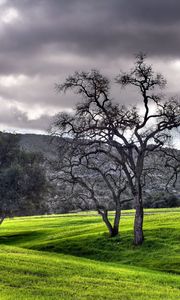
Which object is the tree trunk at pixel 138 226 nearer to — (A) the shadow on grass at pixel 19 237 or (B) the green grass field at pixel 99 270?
(B) the green grass field at pixel 99 270

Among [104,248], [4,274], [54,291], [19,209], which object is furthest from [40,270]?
[19,209]

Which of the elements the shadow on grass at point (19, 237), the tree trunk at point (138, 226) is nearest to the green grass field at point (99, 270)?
the tree trunk at point (138, 226)

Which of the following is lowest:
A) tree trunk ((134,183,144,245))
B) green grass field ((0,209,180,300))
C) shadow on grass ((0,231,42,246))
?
green grass field ((0,209,180,300))

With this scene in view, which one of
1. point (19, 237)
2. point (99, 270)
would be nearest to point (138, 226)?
point (99, 270)

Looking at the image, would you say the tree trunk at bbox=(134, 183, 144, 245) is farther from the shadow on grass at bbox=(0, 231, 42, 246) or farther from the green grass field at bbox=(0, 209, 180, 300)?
the shadow on grass at bbox=(0, 231, 42, 246)

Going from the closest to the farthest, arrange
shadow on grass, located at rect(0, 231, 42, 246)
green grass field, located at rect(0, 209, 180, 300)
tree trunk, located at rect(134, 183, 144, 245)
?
green grass field, located at rect(0, 209, 180, 300)
tree trunk, located at rect(134, 183, 144, 245)
shadow on grass, located at rect(0, 231, 42, 246)

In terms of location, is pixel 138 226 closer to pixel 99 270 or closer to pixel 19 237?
pixel 99 270

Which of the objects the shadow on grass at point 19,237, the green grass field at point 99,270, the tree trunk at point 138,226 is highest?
the tree trunk at point 138,226

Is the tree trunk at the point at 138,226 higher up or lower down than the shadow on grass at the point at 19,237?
higher up

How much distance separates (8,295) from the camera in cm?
1859

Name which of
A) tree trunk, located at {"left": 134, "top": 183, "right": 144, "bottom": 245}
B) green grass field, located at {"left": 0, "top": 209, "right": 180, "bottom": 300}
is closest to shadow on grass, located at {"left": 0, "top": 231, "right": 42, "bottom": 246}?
green grass field, located at {"left": 0, "top": 209, "right": 180, "bottom": 300}

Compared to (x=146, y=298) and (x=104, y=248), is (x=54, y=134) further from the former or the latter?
(x=146, y=298)

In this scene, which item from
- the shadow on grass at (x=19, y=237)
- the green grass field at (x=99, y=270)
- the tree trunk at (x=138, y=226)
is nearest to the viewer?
the green grass field at (x=99, y=270)

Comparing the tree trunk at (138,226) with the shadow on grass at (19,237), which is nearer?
the tree trunk at (138,226)
